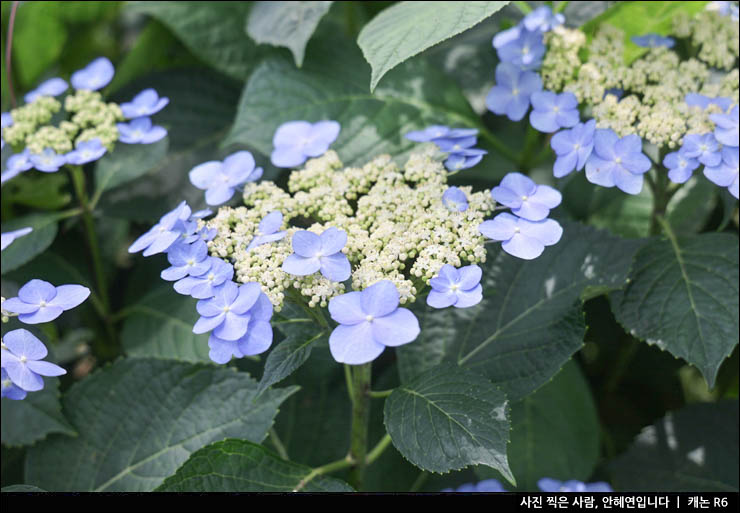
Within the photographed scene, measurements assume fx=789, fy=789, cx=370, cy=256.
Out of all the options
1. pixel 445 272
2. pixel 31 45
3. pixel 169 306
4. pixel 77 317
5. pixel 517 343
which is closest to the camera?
pixel 445 272

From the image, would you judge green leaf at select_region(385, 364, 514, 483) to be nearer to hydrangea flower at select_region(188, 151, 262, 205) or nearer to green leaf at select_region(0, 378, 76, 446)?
hydrangea flower at select_region(188, 151, 262, 205)

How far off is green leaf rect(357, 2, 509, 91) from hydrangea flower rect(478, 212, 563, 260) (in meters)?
0.27

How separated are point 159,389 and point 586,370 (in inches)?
37.8

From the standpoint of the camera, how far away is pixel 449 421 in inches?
37.7

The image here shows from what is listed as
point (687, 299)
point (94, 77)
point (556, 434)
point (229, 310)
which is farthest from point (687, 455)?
point (94, 77)

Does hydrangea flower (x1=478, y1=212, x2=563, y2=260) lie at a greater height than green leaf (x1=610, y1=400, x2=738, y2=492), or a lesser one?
greater

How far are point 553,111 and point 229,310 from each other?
0.61 meters

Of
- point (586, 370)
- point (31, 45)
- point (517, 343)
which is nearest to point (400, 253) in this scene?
point (517, 343)

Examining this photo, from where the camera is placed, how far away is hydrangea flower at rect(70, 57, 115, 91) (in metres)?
1.43

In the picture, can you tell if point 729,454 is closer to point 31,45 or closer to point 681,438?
point 681,438

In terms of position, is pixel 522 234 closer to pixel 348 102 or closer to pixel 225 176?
pixel 225 176

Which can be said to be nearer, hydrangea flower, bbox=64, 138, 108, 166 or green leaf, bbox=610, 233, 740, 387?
green leaf, bbox=610, 233, 740, 387

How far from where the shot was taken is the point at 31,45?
1.83 meters

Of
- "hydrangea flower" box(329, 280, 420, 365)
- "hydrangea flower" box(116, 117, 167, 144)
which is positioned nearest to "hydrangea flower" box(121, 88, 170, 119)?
"hydrangea flower" box(116, 117, 167, 144)
